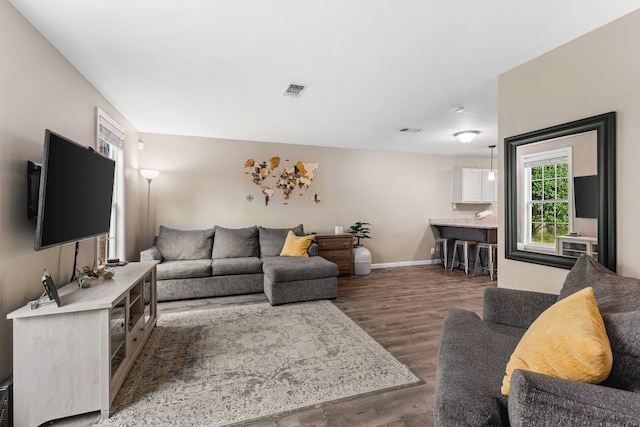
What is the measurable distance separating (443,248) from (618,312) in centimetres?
517

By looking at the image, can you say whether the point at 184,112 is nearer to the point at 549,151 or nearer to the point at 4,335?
the point at 4,335

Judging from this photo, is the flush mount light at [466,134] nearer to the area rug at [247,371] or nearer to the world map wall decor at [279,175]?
the world map wall decor at [279,175]

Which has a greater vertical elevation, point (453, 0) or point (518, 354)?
point (453, 0)

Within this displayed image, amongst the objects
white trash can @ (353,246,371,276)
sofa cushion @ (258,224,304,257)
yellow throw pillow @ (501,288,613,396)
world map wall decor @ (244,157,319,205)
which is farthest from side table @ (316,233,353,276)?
yellow throw pillow @ (501,288,613,396)

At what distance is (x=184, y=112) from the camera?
3.68 metres

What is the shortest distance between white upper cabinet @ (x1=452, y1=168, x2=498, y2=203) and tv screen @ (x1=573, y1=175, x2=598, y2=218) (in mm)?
4356

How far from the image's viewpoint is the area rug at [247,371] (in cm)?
176

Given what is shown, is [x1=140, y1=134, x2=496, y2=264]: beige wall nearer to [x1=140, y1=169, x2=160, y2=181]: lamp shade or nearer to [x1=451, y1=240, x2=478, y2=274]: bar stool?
[x1=140, y1=169, x2=160, y2=181]: lamp shade

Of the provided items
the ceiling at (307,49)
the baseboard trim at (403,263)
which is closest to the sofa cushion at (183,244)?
the ceiling at (307,49)

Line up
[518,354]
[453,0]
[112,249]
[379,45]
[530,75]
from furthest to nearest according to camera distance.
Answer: [112,249] < [530,75] < [379,45] < [453,0] < [518,354]

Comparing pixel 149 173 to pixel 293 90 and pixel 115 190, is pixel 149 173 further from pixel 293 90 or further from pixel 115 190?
pixel 293 90

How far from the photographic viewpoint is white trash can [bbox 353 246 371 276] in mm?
5312

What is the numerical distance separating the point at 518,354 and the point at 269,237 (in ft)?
13.0

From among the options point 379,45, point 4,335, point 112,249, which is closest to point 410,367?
point 379,45
